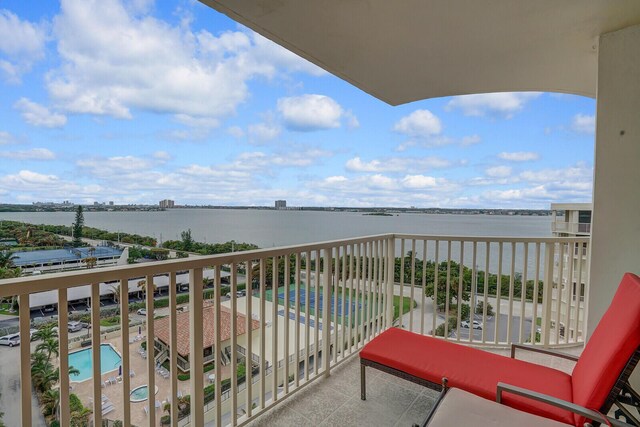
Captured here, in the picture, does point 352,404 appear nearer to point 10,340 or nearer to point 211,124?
point 10,340

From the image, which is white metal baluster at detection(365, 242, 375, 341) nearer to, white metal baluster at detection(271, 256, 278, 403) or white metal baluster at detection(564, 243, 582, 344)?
white metal baluster at detection(271, 256, 278, 403)

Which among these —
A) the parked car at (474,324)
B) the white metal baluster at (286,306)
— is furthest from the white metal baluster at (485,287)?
the white metal baluster at (286,306)

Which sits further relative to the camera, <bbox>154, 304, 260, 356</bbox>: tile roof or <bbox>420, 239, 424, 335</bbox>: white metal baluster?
<bbox>420, 239, 424, 335</bbox>: white metal baluster

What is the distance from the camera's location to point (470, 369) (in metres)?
1.96

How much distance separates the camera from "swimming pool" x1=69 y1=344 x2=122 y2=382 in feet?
4.24

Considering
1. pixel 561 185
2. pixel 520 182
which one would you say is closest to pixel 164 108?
pixel 561 185

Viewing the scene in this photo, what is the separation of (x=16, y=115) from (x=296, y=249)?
141 inches

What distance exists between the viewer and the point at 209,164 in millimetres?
8688

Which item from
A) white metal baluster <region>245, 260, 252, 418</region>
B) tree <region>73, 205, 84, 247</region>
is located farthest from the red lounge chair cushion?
tree <region>73, 205, 84, 247</region>

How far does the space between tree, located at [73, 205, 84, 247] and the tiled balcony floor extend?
5.40 ft

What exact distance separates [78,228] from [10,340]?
3.73 ft

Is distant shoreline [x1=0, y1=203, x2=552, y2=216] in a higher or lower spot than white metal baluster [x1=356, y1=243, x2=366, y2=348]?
higher

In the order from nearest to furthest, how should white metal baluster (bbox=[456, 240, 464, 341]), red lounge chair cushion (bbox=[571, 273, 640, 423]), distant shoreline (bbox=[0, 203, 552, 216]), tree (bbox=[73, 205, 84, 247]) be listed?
1. red lounge chair cushion (bbox=[571, 273, 640, 423])
2. tree (bbox=[73, 205, 84, 247])
3. distant shoreline (bbox=[0, 203, 552, 216])
4. white metal baluster (bbox=[456, 240, 464, 341])

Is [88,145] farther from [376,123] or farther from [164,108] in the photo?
[376,123]
